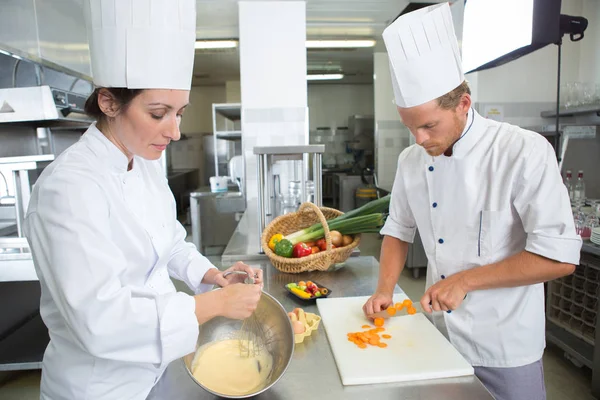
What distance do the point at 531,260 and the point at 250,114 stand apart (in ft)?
10.1

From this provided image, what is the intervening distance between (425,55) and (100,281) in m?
1.09

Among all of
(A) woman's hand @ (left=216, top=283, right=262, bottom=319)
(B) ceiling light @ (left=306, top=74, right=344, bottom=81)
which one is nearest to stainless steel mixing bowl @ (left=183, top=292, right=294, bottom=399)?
(A) woman's hand @ (left=216, top=283, right=262, bottom=319)

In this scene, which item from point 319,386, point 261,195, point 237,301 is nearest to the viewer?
point 237,301

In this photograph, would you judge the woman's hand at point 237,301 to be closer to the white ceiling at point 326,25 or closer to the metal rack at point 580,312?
the metal rack at point 580,312

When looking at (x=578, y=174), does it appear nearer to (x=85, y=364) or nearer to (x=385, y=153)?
(x=385, y=153)

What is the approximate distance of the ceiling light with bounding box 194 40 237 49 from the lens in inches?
219

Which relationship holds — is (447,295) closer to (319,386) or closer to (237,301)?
(319,386)

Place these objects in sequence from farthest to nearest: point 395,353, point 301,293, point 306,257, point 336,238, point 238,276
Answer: point 336,238 < point 306,257 < point 301,293 < point 238,276 < point 395,353

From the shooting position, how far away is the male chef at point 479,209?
1.17m

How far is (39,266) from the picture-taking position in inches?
31.1

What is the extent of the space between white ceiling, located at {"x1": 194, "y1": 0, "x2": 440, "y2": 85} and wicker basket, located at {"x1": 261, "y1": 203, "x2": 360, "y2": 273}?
2982 millimetres

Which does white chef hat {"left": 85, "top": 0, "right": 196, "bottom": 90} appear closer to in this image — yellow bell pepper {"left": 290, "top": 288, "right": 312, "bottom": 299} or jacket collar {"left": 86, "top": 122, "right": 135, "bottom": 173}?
jacket collar {"left": 86, "top": 122, "right": 135, "bottom": 173}

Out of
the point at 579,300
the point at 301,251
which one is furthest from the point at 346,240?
the point at 579,300

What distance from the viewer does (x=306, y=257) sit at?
1.74 metres
